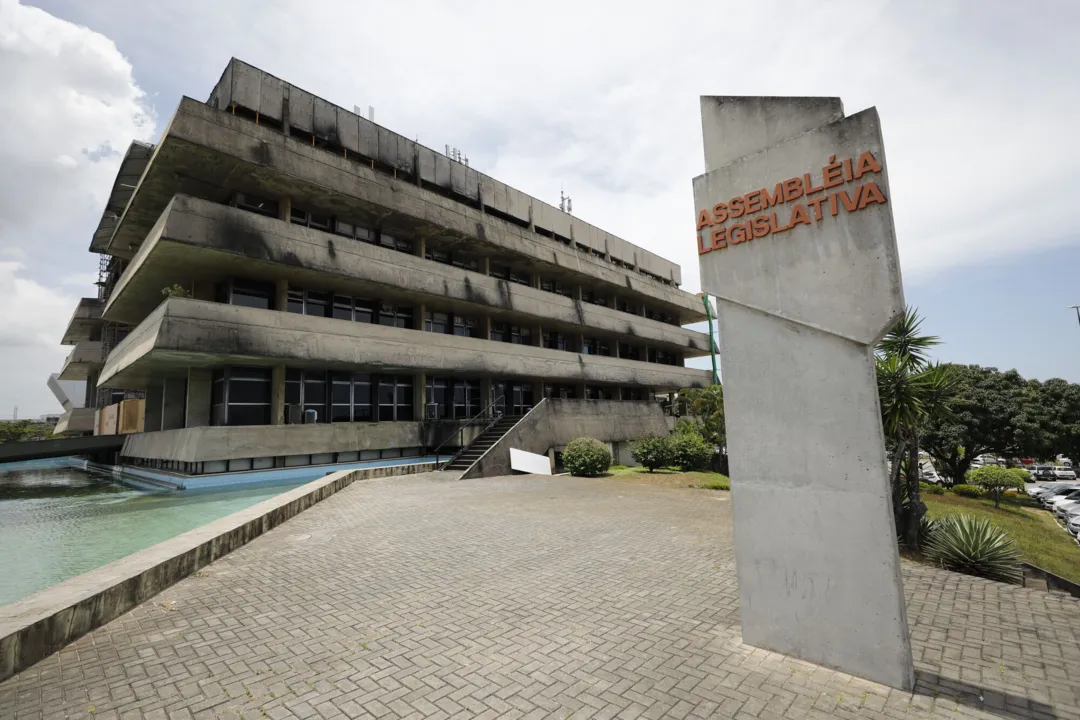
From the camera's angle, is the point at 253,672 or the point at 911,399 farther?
the point at 911,399

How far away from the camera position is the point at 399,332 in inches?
987

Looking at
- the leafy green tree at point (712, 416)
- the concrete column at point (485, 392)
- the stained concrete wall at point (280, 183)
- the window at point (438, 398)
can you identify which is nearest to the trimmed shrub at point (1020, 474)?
the leafy green tree at point (712, 416)

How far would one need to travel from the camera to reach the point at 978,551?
770 cm

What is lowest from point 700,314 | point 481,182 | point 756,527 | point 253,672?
point 253,672

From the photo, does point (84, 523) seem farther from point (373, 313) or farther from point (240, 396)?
point (373, 313)

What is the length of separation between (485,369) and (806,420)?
24.5m

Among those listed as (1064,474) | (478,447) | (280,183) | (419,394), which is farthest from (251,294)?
(1064,474)

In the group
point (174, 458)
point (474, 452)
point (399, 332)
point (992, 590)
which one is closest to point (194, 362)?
point (174, 458)

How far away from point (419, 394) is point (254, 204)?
1209 cm

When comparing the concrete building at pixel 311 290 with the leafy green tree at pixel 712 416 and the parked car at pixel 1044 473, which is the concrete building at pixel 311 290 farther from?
the parked car at pixel 1044 473

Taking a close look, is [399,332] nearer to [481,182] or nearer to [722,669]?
[481,182]

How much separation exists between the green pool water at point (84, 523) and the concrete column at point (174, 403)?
449 centimetres

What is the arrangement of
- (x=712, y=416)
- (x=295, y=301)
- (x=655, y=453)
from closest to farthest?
(x=295, y=301) < (x=655, y=453) < (x=712, y=416)

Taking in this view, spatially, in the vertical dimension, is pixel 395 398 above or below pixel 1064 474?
above
